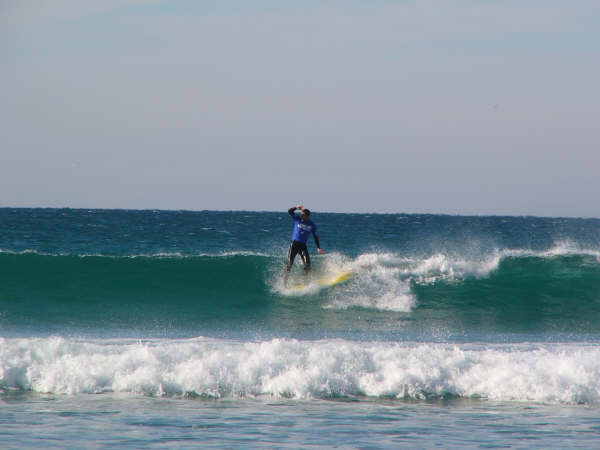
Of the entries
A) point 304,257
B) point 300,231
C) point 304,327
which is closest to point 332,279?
point 304,257

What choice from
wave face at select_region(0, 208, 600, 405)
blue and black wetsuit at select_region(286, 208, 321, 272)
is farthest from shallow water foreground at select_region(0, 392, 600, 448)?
blue and black wetsuit at select_region(286, 208, 321, 272)

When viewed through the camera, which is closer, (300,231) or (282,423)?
(282,423)

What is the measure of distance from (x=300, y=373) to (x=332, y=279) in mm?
8725

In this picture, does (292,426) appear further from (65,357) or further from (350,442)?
(65,357)

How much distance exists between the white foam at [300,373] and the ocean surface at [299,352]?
0.03 m

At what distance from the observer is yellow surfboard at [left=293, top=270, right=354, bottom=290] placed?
17891 mm

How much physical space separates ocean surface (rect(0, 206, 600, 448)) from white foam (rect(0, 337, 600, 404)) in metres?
0.03

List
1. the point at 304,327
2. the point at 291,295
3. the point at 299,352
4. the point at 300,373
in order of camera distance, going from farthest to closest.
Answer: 1. the point at 291,295
2. the point at 304,327
3. the point at 299,352
4. the point at 300,373

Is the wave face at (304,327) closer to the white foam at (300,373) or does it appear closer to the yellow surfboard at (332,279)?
the white foam at (300,373)

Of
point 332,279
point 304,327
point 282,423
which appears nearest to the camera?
point 282,423

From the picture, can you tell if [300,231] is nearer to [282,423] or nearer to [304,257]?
[304,257]

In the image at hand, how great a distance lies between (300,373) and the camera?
953cm

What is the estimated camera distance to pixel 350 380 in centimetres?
956

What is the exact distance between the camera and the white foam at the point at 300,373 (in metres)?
9.37
